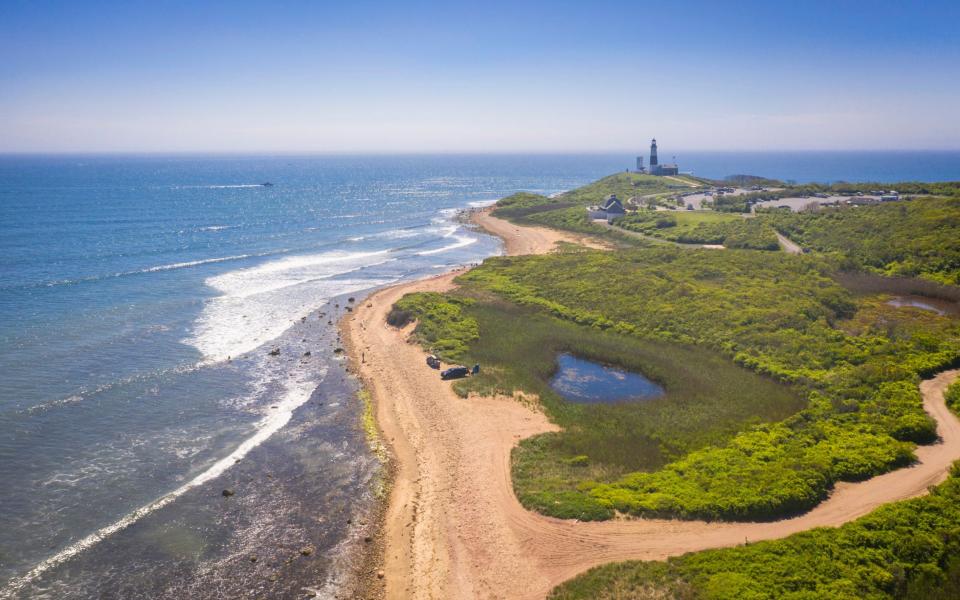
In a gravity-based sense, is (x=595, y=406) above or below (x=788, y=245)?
below

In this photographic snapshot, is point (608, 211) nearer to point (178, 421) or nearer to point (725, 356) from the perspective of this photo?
point (725, 356)

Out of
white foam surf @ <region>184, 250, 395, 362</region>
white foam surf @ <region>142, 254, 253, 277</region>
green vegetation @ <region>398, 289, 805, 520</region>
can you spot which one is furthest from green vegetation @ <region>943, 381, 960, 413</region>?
white foam surf @ <region>142, 254, 253, 277</region>

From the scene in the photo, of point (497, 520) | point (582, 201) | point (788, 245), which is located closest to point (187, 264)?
point (497, 520)

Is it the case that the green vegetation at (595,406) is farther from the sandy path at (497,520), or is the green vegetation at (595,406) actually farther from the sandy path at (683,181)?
the sandy path at (683,181)

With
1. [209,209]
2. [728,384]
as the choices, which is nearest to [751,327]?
[728,384]

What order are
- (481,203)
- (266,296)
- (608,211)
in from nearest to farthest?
(266,296), (608,211), (481,203)

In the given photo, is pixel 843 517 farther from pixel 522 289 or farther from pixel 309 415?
pixel 522 289
